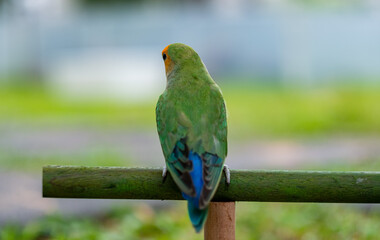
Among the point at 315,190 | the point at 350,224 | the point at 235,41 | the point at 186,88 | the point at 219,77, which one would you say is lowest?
the point at 219,77

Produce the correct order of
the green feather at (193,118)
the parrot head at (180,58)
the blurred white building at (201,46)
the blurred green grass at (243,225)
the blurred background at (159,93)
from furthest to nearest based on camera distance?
the blurred white building at (201,46), the blurred background at (159,93), the blurred green grass at (243,225), the parrot head at (180,58), the green feather at (193,118)

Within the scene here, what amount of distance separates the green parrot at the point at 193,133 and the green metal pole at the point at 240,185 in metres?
0.07

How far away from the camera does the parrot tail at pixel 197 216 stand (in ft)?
6.39

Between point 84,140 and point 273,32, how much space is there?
7.87 meters

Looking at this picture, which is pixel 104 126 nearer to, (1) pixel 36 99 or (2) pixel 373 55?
(1) pixel 36 99

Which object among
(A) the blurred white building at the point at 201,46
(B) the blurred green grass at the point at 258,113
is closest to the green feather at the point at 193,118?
(B) the blurred green grass at the point at 258,113

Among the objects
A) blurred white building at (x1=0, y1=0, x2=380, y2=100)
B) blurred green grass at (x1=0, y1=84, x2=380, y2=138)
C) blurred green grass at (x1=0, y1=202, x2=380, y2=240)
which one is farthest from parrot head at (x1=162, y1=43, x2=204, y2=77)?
blurred white building at (x1=0, y1=0, x2=380, y2=100)

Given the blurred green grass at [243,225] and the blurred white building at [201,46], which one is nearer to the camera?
the blurred green grass at [243,225]

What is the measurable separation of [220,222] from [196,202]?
0.21 metres

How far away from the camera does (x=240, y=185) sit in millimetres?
2146

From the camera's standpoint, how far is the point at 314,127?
24.4 ft

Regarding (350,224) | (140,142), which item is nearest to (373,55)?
(140,142)

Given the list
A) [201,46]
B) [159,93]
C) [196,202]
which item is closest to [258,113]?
[159,93]

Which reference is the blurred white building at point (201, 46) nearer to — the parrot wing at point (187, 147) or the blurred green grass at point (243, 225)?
the blurred green grass at point (243, 225)
